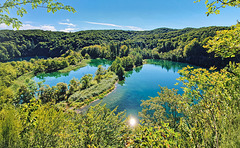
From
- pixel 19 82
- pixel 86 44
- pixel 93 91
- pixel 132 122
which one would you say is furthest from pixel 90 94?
pixel 86 44

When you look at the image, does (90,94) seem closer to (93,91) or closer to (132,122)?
(93,91)

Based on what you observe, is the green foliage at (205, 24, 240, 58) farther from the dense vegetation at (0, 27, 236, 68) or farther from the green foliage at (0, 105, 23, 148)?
the dense vegetation at (0, 27, 236, 68)

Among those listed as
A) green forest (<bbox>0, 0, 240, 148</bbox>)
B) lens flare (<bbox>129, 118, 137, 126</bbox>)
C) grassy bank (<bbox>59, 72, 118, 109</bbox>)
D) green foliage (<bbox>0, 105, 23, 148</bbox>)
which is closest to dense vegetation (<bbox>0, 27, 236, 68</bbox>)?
green forest (<bbox>0, 0, 240, 148</bbox>)

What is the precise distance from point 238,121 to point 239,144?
828mm

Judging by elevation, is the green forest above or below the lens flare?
above

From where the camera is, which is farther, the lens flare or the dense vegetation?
the dense vegetation

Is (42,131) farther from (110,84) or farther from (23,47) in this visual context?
(23,47)

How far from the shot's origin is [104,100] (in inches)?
1123

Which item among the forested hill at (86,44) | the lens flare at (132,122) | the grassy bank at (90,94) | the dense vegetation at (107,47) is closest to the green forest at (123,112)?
the grassy bank at (90,94)

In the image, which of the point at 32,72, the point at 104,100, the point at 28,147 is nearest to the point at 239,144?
the point at 28,147

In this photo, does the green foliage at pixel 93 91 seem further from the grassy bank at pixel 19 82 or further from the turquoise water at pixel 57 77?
the grassy bank at pixel 19 82

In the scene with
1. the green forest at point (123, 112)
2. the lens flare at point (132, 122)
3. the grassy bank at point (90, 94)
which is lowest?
the lens flare at point (132, 122)

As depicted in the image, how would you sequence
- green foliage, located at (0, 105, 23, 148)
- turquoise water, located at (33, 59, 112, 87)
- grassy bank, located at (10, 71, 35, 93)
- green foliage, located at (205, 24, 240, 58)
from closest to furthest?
green foliage, located at (205, 24, 240, 58) < green foliage, located at (0, 105, 23, 148) < grassy bank, located at (10, 71, 35, 93) < turquoise water, located at (33, 59, 112, 87)

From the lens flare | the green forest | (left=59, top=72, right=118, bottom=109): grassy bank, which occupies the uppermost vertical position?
the green forest
